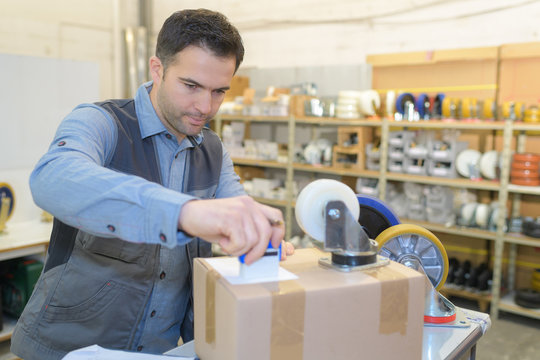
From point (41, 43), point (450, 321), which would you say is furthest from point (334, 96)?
point (450, 321)

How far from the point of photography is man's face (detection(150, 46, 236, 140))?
4.04 ft

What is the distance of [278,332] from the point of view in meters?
0.86

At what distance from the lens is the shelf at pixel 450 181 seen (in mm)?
3695

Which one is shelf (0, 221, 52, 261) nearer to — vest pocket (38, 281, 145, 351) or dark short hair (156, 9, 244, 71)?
vest pocket (38, 281, 145, 351)

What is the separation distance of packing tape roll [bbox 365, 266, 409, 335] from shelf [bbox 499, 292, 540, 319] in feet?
10.3

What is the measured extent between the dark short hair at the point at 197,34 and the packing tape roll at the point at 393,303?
0.67m

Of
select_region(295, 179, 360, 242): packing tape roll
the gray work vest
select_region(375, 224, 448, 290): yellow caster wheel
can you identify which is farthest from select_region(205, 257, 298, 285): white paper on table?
select_region(375, 224, 448, 290): yellow caster wheel

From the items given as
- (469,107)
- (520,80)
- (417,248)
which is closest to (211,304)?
(417,248)

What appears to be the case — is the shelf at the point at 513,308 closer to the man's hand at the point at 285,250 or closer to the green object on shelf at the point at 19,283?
the man's hand at the point at 285,250

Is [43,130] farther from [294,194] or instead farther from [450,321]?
[450,321]

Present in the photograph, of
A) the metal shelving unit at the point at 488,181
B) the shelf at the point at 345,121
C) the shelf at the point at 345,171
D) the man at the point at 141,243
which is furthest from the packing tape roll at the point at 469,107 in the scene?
the man at the point at 141,243

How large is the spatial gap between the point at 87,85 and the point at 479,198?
346cm

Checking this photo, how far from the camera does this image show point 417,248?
1.39 metres

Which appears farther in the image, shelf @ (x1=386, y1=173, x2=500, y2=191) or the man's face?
shelf @ (x1=386, y1=173, x2=500, y2=191)
